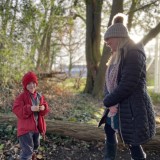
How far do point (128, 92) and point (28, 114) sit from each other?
1.40 metres

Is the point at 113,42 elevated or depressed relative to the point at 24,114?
elevated

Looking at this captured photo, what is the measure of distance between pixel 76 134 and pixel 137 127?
2.16 meters

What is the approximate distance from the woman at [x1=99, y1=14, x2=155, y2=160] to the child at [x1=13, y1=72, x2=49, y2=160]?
107 centimetres

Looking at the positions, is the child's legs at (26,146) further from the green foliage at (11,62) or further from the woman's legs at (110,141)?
the green foliage at (11,62)

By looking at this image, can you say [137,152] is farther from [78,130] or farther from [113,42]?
[78,130]

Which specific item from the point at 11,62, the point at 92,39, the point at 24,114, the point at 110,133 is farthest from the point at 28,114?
the point at 92,39

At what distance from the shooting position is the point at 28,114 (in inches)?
158

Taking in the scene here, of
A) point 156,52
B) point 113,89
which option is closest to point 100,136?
point 113,89

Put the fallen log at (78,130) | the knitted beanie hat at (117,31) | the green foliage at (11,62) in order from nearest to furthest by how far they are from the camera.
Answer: the knitted beanie hat at (117,31)
the fallen log at (78,130)
the green foliage at (11,62)

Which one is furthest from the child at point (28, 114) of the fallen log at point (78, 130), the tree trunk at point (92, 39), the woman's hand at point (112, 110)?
the tree trunk at point (92, 39)

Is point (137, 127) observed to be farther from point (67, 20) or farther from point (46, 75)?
point (67, 20)

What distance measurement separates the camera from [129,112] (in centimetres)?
337

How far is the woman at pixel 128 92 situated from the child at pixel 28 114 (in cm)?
107

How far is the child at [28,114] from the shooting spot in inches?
158
